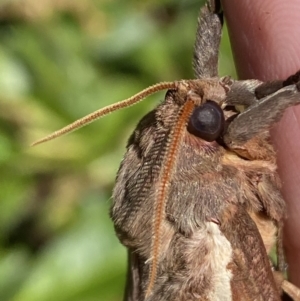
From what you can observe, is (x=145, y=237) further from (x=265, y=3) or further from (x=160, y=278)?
(x=265, y=3)

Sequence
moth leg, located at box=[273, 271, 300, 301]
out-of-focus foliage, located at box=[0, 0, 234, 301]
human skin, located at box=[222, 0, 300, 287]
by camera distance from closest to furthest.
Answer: moth leg, located at box=[273, 271, 300, 301], human skin, located at box=[222, 0, 300, 287], out-of-focus foliage, located at box=[0, 0, 234, 301]

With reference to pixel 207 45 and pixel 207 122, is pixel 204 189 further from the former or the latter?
pixel 207 45

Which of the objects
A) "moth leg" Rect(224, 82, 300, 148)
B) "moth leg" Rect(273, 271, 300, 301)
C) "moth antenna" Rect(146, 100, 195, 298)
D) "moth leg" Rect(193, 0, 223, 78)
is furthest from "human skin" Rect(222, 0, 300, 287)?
"moth antenna" Rect(146, 100, 195, 298)

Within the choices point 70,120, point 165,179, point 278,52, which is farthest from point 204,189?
point 70,120

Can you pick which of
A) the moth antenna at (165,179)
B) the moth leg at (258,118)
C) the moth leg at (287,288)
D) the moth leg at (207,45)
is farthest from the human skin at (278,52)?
the moth antenna at (165,179)

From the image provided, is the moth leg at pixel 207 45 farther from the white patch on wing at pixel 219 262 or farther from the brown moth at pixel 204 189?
the white patch on wing at pixel 219 262

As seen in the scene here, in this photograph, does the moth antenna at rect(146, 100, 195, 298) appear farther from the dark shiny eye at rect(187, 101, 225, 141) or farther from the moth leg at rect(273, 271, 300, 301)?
the moth leg at rect(273, 271, 300, 301)
